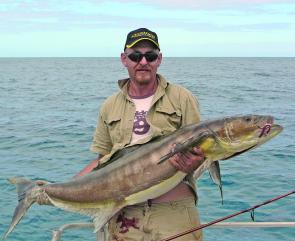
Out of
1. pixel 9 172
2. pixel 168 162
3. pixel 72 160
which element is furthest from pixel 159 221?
pixel 72 160

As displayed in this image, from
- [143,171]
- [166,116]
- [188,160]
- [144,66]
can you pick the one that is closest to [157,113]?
[166,116]

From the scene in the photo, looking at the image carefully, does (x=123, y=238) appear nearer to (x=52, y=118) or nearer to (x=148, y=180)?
(x=148, y=180)

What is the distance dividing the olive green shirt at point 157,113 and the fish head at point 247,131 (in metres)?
0.51

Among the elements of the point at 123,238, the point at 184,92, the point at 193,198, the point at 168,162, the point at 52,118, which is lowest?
the point at 52,118

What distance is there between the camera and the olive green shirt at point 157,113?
459cm

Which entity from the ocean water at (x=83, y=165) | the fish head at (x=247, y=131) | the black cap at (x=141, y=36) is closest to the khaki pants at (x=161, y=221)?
the fish head at (x=247, y=131)

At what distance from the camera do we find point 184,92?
4660 mm

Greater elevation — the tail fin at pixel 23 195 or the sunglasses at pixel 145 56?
the sunglasses at pixel 145 56

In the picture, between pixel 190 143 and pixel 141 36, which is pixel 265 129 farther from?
pixel 141 36

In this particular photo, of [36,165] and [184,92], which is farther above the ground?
[184,92]

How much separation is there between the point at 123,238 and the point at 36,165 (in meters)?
11.5

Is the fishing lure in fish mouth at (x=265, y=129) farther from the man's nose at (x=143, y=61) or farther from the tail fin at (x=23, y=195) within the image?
the tail fin at (x=23, y=195)

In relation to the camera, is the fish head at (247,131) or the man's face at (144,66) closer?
the fish head at (247,131)

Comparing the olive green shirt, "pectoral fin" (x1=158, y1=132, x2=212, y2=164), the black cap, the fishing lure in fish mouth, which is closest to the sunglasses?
the black cap
